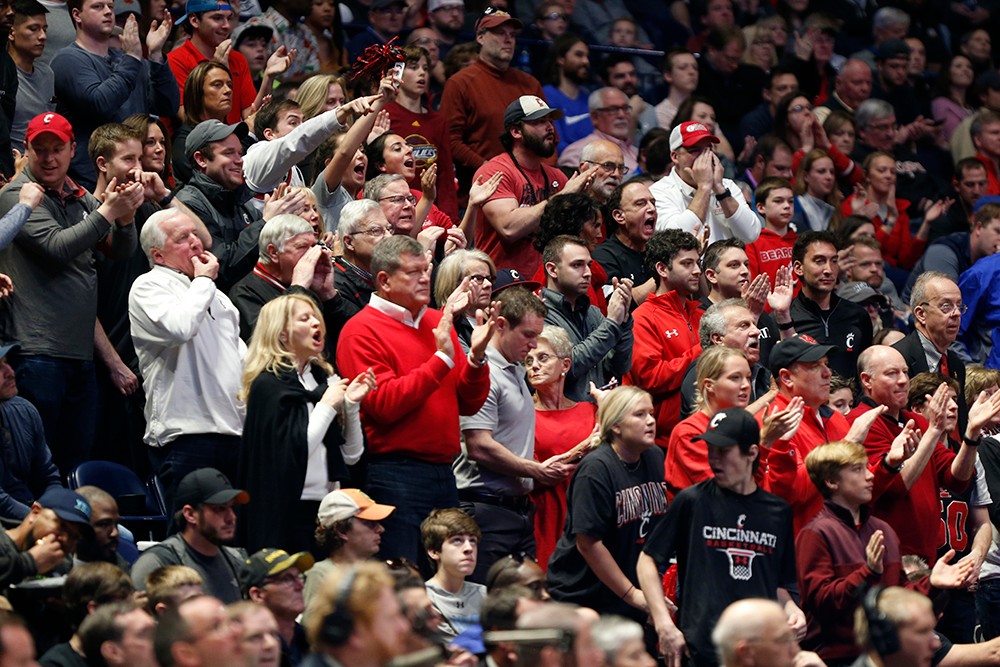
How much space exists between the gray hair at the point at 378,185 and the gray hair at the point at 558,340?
1.24m

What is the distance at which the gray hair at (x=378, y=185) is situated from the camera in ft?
30.2

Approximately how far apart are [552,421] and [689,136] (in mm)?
3014

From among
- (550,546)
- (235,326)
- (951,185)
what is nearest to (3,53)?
(235,326)

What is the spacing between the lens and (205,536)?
704 centimetres

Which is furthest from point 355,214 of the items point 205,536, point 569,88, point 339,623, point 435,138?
point 569,88

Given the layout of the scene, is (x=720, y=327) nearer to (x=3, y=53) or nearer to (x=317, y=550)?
(x=317, y=550)

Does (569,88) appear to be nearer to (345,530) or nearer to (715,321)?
(715,321)

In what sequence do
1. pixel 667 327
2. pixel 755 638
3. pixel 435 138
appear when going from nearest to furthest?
pixel 755 638 → pixel 667 327 → pixel 435 138

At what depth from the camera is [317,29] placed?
500 inches

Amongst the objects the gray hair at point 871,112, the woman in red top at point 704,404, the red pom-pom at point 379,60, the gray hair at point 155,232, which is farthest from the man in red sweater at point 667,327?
the gray hair at point 871,112

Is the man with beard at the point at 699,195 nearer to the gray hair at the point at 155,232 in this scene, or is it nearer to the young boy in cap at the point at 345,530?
the gray hair at the point at 155,232

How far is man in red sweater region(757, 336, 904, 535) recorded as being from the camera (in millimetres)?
8172

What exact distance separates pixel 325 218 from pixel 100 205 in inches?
63.0

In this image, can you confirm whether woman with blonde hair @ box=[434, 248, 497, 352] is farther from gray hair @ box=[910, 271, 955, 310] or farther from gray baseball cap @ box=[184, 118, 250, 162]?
gray hair @ box=[910, 271, 955, 310]
